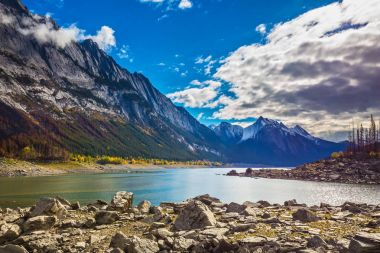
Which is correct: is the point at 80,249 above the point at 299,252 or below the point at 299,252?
below

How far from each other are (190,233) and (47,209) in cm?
1720

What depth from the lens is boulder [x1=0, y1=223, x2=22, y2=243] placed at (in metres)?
24.6

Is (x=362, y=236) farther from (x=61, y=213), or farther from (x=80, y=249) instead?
(x=61, y=213)

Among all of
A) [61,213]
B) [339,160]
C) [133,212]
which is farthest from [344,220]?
[339,160]

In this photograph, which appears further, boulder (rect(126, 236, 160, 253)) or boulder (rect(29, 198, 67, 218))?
boulder (rect(29, 198, 67, 218))

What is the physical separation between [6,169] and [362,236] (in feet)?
718

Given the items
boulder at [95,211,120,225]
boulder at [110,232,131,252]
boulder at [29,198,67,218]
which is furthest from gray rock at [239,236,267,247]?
boulder at [29,198,67,218]

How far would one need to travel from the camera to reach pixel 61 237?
24109 mm

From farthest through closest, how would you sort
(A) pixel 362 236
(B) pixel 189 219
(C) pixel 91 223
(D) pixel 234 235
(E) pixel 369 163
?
(E) pixel 369 163 < (C) pixel 91 223 < (B) pixel 189 219 < (D) pixel 234 235 < (A) pixel 362 236

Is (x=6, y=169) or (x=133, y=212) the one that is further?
(x=6, y=169)

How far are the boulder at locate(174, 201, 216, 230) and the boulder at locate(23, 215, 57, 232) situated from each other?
11.0m

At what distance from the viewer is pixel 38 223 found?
89.7 feet

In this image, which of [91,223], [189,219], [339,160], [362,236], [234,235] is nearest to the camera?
[362,236]

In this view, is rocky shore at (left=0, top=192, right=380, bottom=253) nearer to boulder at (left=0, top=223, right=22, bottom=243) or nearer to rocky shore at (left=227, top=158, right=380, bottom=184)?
boulder at (left=0, top=223, right=22, bottom=243)
